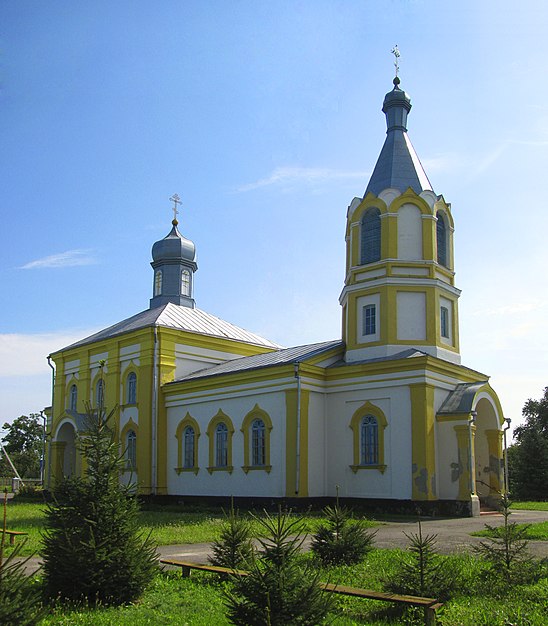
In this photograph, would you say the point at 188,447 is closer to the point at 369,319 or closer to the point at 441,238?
the point at 369,319

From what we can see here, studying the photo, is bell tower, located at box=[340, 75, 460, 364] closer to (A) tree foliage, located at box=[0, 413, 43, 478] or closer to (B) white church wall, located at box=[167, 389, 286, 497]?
(B) white church wall, located at box=[167, 389, 286, 497]

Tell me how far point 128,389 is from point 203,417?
15.2 ft

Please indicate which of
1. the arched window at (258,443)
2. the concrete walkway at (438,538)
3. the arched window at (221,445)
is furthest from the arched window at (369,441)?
the arched window at (221,445)

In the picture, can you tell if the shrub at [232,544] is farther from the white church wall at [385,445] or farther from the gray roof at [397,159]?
the gray roof at [397,159]

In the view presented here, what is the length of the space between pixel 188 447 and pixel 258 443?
407cm

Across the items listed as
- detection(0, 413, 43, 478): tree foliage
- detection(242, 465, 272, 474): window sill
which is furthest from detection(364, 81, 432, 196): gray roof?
detection(0, 413, 43, 478): tree foliage

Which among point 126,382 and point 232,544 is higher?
point 126,382

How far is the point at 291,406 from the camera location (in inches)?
872

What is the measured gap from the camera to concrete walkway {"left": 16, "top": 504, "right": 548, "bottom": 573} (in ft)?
37.8

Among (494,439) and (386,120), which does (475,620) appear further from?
(386,120)

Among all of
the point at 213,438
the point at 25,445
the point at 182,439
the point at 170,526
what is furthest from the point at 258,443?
the point at 25,445

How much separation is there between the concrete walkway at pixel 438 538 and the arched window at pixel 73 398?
1903cm

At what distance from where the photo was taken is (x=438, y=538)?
13.7 meters

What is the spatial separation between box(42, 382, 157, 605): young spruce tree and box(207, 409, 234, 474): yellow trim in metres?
16.2
